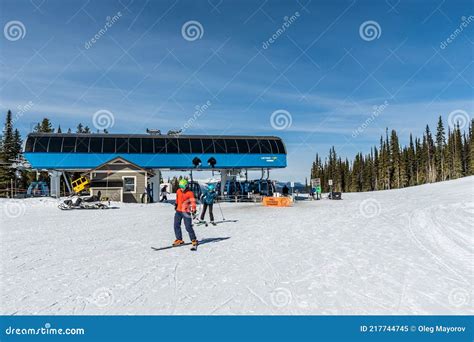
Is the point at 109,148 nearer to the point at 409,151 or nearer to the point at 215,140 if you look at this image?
the point at 215,140

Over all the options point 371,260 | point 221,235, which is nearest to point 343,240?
point 371,260

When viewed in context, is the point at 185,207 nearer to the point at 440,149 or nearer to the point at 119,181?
the point at 119,181

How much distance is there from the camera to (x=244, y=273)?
6.30 meters

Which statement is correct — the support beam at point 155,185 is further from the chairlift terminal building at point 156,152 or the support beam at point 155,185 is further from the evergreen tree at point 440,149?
the evergreen tree at point 440,149

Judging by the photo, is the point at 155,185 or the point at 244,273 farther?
the point at 155,185

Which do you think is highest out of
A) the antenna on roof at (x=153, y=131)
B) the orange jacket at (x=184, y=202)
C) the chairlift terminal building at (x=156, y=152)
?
the antenna on roof at (x=153, y=131)

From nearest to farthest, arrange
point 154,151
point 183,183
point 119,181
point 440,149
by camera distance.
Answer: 1. point 183,183
2. point 119,181
3. point 154,151
4. point 440,149

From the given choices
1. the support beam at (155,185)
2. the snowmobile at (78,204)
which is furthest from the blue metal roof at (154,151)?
the snowmobile at (78,204)

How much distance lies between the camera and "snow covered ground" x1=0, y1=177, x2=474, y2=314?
4750 mm

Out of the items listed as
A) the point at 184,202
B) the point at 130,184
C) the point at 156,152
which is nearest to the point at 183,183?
the point at 184,202

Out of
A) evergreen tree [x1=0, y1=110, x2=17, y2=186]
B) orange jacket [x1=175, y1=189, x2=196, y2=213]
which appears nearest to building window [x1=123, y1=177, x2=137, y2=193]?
orange jacket [x1=175, y1=189, x2=196, y2=213]

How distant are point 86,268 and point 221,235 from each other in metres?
4.86

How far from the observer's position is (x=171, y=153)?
3300cm

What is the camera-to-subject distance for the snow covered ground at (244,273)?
4.75 m
